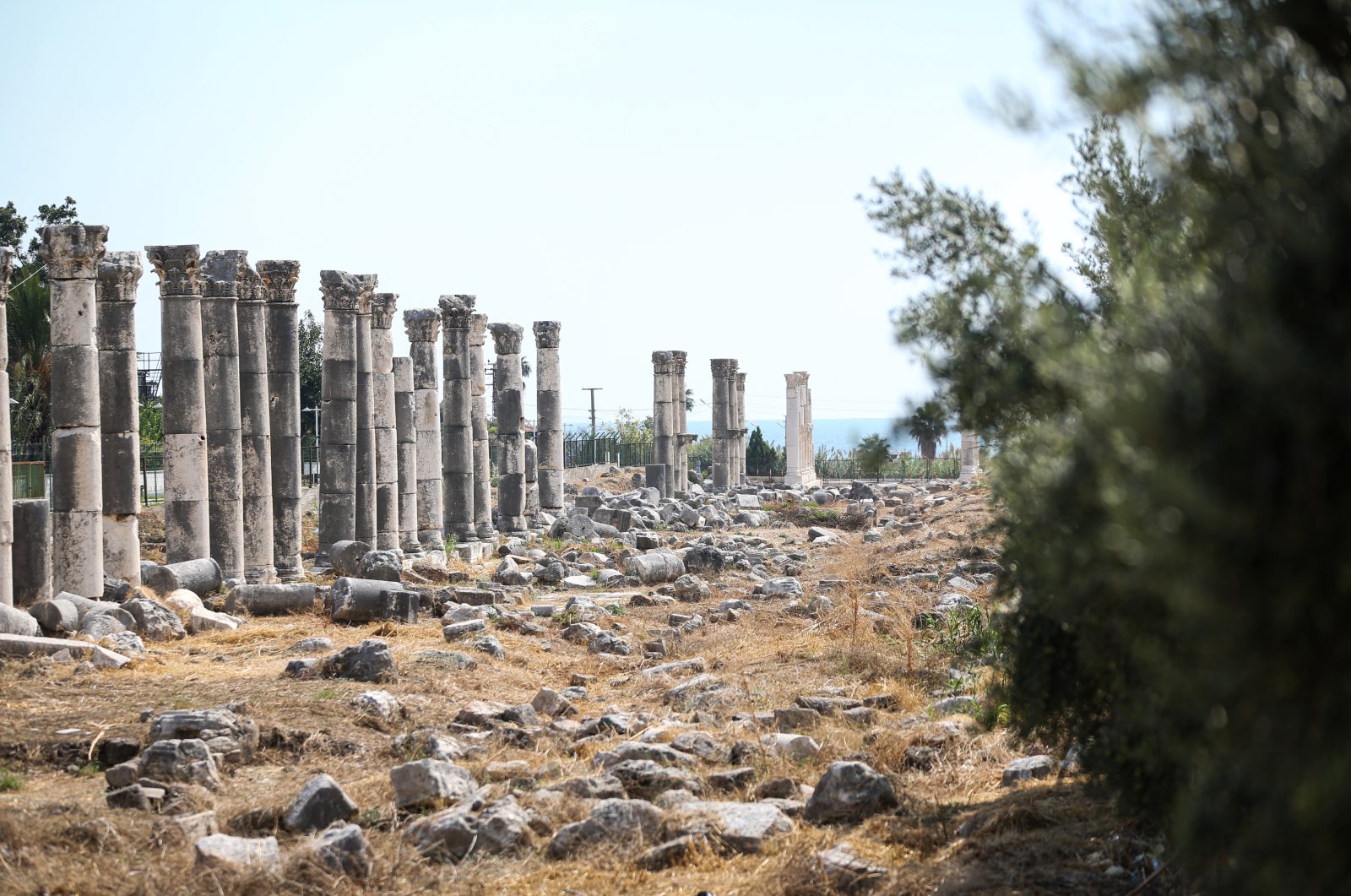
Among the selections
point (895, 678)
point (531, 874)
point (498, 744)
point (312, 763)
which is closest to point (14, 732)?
point (312, 763)

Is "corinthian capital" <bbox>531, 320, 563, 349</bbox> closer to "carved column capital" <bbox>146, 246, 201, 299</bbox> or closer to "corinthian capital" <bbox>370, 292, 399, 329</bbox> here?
"corinthian capital" <bbox>370, 292, 399, 329</bbox>

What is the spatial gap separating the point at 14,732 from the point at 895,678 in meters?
7.19

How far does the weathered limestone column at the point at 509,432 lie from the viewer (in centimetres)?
3100

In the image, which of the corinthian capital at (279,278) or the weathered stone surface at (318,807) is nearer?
the weathered stone surface at (318,807)

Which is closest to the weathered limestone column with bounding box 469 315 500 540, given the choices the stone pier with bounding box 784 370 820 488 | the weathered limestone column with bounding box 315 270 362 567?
the weathered limestone column with bounding box 315 270 362 567

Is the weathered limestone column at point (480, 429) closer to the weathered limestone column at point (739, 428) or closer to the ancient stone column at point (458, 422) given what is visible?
the ancient stone column at point (458, 422)

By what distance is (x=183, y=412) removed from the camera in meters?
19.0

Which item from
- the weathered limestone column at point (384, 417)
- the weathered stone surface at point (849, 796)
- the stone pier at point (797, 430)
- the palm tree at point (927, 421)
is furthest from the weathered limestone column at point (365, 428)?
the stone pier at point (797, 430)

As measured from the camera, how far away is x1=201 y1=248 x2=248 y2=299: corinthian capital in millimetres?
19438

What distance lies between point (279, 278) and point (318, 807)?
14.8 metres

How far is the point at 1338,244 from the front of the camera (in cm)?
273

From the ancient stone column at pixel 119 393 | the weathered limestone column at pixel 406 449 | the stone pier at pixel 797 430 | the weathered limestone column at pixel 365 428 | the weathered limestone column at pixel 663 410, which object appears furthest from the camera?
the stone pier at pixel 797 430

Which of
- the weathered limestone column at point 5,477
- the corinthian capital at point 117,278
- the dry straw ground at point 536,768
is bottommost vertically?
the dry straw ground at point 536,768

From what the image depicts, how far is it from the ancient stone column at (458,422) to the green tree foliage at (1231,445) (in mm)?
24031
